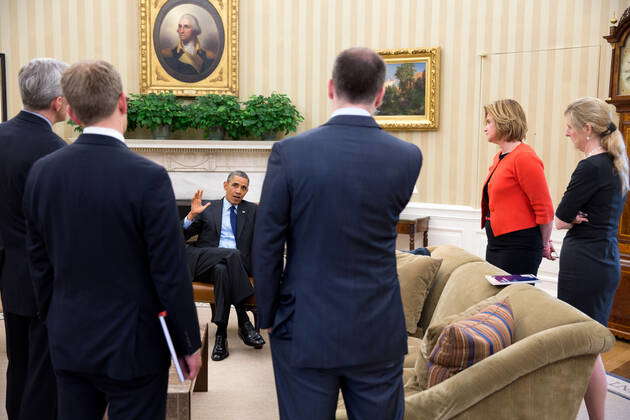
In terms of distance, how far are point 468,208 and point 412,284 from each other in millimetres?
3483

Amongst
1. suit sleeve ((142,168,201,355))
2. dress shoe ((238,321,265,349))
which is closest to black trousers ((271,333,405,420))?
suit sleeve ((142,168,201,355))

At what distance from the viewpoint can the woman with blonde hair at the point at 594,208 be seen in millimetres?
3268

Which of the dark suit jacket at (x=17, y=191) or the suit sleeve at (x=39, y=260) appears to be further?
the dark suit jacket at (x=17, y=191)

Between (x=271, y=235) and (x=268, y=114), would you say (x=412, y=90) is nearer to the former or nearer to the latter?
(x=268, y=114)

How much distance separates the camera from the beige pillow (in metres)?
3.71

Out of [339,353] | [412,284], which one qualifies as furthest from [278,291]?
[412,284]

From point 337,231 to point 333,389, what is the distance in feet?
1.64

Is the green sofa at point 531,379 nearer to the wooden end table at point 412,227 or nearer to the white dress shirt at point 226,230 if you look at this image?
the white dress shirt at point 226,230

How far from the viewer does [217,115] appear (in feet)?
23.0

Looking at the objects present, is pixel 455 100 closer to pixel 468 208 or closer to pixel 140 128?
pixel 468 208

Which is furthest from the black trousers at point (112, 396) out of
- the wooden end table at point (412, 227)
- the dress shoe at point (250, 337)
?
the wooden end table at point (412, 227)

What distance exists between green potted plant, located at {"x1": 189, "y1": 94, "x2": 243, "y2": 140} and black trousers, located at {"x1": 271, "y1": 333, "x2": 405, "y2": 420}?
5.30 m

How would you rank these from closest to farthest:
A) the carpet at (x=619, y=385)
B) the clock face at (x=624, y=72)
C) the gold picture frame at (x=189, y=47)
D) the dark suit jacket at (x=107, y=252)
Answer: the dark suit jacket at (x=107, y=252) < the carpet at (x=619, y=385) < the clock face at (x=624, y=72) < the gold picture frame at (x=189, y=47)

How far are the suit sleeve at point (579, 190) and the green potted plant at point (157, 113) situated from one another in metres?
4.70
